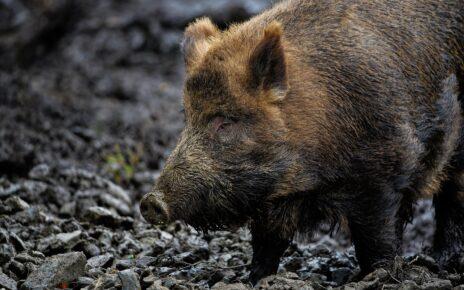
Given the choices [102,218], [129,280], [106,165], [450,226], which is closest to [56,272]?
[129,280]

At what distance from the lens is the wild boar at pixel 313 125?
5.51 m

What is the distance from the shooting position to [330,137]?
18.7ft

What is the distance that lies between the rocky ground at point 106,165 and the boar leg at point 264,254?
0.48 feet

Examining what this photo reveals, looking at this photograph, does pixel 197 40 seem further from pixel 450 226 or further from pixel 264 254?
pixel 450 226

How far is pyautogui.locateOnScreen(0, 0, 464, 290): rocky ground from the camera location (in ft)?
18.5

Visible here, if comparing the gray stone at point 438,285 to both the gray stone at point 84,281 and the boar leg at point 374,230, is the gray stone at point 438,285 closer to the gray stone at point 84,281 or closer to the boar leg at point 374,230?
the boar leg at point 374,230

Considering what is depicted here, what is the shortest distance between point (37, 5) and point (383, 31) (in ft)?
26.0

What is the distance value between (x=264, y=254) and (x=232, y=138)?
3.42 ft

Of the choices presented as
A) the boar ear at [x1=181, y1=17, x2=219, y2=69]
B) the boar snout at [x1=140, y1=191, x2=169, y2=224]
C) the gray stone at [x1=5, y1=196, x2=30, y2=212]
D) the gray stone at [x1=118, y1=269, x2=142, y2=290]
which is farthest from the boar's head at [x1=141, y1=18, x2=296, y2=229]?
the gray stone at [x1=5, y1=196, x2=30, y2=212]

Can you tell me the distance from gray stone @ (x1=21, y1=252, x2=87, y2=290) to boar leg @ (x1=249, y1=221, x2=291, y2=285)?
1.28 metres

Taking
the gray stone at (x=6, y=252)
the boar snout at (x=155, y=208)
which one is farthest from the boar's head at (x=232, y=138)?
the gray stone at (x=6, y=252)

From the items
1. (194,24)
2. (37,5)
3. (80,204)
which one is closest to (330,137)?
(194,24)

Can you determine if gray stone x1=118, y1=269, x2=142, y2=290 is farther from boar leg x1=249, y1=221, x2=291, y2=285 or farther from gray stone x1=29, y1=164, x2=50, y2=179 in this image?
gray stone x1=29, y1=164, x2=50, y2=179

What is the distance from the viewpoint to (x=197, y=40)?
6.16 m
